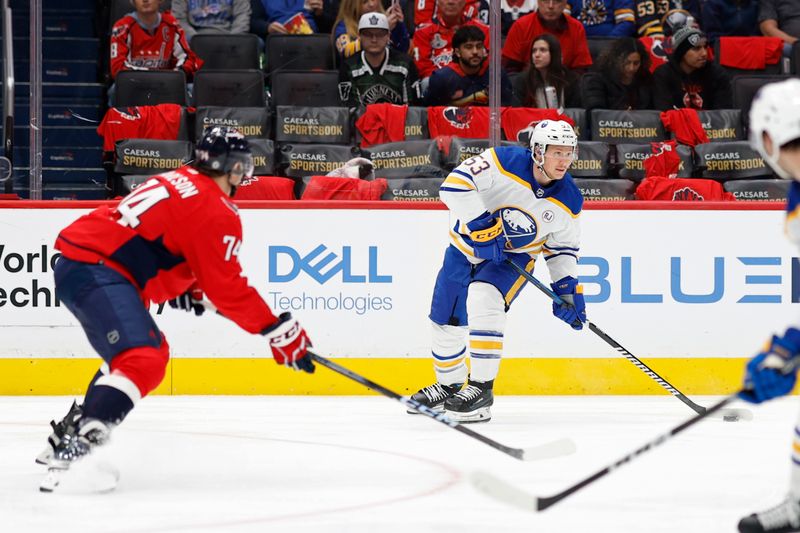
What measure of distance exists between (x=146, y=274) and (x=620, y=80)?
3921mm

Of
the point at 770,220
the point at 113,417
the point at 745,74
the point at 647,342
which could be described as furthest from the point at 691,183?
the point at 113,417

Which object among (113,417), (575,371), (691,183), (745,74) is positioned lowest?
(575,371)

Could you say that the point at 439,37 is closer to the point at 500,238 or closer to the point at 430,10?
the point at 430,10

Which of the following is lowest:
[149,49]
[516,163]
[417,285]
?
[417,285]

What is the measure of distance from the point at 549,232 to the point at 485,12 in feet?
6.45

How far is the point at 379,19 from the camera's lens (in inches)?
268

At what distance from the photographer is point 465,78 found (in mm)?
6395

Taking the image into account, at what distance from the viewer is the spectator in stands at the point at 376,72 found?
21.5 feet

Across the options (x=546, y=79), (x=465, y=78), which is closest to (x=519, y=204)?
(x=465, y=78)

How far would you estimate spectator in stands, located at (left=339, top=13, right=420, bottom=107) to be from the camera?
654 centimetres

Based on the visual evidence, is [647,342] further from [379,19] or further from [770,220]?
[379,19]

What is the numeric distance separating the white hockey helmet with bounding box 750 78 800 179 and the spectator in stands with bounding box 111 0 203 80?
4.71 meters

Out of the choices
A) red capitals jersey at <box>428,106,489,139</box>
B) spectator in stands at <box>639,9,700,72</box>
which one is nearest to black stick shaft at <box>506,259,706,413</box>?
red capitals jersey at <box>428,106,489,139</box>

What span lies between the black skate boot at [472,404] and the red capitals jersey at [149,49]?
110 inches
